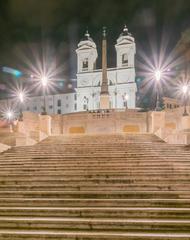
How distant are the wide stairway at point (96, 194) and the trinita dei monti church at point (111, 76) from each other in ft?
176

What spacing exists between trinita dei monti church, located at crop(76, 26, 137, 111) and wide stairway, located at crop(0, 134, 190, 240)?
53.6 metres

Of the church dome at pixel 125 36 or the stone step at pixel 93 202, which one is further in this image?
the church dome at pixel 125 36

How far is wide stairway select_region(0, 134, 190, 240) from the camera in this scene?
6.11m

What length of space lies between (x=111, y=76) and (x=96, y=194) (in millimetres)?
64195

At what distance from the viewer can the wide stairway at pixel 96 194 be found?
6.11 metres

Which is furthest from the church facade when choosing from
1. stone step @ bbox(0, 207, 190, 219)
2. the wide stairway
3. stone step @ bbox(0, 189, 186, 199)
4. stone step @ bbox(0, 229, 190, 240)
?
stone step @ bbox(0, 229, 190, 240)

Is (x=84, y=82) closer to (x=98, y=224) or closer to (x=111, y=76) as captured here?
(x=111, y=76)

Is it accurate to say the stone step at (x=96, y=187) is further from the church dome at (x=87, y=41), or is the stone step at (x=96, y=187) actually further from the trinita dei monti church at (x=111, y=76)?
the church dome at (x=87, y=41)

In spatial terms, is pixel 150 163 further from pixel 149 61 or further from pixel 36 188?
pixel 149 61

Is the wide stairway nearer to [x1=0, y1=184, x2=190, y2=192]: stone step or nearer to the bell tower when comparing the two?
[x1=0, y1=184, x2=190, y2=192]: stone step

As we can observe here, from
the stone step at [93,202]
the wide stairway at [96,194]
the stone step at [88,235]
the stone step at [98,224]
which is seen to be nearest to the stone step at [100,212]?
the wide stairway at [96,194]

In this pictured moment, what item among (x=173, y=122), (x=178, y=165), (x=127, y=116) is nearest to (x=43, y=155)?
(x=178, y=165)

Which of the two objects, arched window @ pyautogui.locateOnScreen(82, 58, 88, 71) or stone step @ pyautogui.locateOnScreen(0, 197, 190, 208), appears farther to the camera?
arched window @ pyautogui.locateOnScreen(82, 58, 88, 71)

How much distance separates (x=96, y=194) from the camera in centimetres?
769
